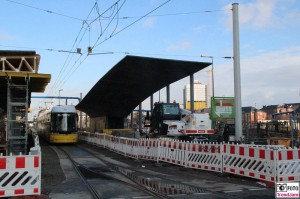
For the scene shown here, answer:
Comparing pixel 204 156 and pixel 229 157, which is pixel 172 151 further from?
pixel 229 157

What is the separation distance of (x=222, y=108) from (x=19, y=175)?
1935 centimetres

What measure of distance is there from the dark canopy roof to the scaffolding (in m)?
13.3

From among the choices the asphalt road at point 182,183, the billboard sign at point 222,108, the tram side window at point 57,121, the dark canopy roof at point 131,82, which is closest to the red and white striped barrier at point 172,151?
the asphalt road at point 182,183

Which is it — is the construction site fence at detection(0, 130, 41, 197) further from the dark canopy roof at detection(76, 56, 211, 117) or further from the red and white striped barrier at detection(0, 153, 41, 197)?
the dark canopy roof at detection(76, 56, 211, 117)

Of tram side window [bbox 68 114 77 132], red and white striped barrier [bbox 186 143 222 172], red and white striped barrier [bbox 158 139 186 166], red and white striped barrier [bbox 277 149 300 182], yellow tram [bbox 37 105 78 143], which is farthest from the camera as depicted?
tram side window [bbox 68 114 77 132]

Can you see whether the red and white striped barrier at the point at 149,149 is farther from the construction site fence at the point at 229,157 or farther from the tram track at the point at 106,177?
the tram track at the point at 106,177

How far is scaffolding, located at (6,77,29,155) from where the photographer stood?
1822 cm

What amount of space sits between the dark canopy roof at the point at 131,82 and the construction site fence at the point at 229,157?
13773 mm

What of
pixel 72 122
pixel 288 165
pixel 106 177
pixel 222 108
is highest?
pixel 222 108

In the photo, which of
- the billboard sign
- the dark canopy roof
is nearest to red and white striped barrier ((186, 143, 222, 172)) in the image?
the billboard sign

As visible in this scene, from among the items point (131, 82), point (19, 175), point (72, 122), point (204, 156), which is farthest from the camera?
point (131, 82)

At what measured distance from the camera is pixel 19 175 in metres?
9.54

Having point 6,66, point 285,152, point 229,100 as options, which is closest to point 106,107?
point 229,100

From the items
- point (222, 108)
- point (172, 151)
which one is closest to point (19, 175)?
point (172, 151)
